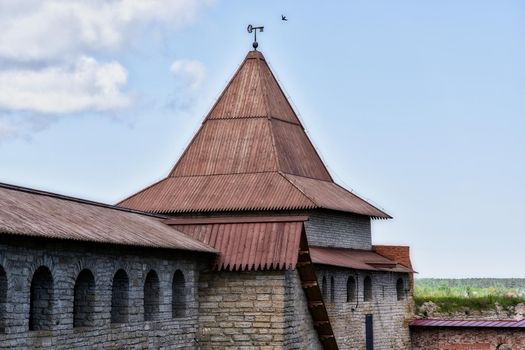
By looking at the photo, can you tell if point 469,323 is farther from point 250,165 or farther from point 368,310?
point 250,165

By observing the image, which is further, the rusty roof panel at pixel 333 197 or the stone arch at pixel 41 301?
the rusty roof panel at pixel 333 197

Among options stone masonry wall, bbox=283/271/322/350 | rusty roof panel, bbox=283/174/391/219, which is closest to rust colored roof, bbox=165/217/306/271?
stone masonry wall, bbox=283/271/322/350

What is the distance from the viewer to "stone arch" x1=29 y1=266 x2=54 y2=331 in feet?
54.3

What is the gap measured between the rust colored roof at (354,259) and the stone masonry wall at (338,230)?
0.77 feet

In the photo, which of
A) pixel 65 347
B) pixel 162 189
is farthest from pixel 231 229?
pixel 162 189

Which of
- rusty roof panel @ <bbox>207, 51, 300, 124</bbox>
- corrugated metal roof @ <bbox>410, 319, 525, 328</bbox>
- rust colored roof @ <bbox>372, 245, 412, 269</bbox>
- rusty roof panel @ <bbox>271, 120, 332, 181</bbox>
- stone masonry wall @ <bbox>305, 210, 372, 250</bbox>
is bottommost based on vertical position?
corrugated metal roof @ <bbox>410, 319, 525, 328</bbox>

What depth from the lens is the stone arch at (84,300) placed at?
58.3 feet

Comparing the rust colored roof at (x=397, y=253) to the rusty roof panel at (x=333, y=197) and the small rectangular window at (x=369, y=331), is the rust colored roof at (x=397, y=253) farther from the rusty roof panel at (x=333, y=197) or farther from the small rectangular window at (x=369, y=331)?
the small rectangular window at (x=369, y=331)

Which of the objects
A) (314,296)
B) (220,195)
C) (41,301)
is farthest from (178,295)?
(220,195)

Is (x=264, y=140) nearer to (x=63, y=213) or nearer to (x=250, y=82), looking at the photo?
(x=250, y=82)

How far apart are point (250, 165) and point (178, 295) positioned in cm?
1131

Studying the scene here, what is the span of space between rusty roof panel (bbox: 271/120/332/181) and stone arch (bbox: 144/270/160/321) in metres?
12.1

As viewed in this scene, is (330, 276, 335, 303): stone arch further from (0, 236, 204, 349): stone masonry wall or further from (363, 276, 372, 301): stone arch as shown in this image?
(0, 236, 204, 349): stone masonry wall

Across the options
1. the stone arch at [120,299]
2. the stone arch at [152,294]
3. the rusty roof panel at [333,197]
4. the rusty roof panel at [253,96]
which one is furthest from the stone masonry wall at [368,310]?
the stone arch at [120,299]
